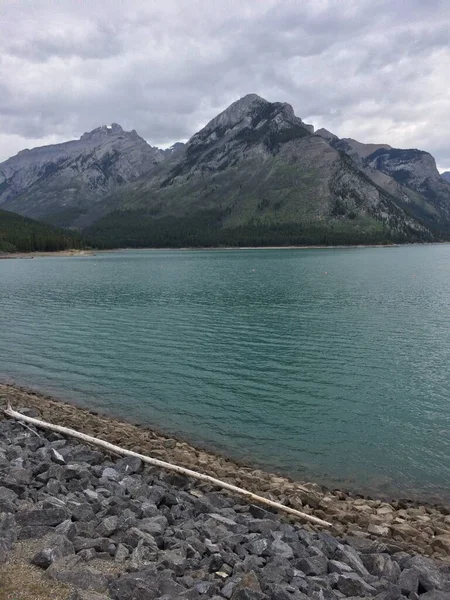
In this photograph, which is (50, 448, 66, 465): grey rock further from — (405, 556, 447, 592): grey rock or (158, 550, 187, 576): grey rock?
(405, 556, 447, 592): grey rock

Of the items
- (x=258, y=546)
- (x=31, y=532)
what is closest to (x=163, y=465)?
(x=258, y=546)

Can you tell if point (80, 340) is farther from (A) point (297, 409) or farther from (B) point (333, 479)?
(B) point (333, 479)

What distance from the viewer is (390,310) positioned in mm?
77000

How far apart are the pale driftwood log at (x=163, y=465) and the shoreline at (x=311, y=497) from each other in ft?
2.68

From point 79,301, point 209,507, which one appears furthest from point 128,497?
point 79,301

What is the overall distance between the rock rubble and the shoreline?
1.27 meters

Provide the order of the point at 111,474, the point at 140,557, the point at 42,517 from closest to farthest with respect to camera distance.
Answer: the point at 140,557
the point at 42,517
the point at 111,474

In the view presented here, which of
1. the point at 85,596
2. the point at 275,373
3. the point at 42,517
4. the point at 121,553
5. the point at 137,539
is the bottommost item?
the point at 275,373

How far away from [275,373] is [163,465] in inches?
877

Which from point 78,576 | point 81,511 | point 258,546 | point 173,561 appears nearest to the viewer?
point 78,576

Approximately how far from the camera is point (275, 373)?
1695 inches

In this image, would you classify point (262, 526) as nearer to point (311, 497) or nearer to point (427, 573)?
point (311, 497)

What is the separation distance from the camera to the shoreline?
17.8 m

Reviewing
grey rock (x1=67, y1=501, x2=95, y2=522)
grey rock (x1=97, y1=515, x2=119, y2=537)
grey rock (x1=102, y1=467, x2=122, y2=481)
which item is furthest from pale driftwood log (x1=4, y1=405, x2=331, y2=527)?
Result: grey rock (x1=97, y1=515, x2=119, y2=537)
